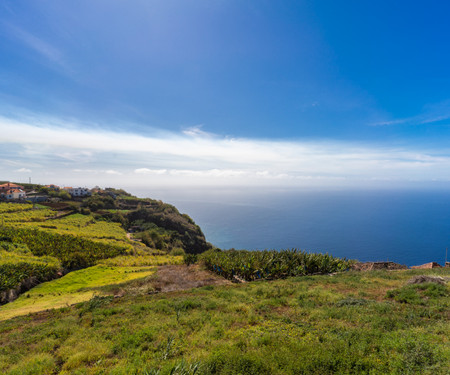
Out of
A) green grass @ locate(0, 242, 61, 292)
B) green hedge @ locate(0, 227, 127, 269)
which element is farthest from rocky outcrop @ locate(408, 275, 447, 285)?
green hedge @ locate(0, 227, 127, 269)

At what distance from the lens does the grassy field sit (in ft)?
19.5

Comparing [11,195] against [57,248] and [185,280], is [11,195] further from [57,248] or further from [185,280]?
[185,280]

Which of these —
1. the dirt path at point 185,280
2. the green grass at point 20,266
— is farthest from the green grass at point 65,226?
the dirt path at point 185,280

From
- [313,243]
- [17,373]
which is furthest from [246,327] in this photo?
[313,243]

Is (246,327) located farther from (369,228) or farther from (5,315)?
(369,228)

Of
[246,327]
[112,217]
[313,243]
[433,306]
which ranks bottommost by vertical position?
[313,243]

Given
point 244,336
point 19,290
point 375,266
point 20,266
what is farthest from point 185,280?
point 375,266

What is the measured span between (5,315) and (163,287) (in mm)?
10145

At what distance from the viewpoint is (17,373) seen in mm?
6277

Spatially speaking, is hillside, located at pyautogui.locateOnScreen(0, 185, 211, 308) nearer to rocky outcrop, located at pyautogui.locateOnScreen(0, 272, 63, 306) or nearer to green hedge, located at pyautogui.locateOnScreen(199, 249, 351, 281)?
rocky outcrop, located at pyautogui.locateOnScreen(0, 272, 63, 306)

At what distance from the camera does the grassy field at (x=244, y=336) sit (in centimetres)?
596

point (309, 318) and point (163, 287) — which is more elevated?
point (309, 318)

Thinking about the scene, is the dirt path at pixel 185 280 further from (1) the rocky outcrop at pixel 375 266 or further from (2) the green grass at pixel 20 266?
(1) the rocky outcrop at pixel 375 266

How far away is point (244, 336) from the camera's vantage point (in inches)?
315
